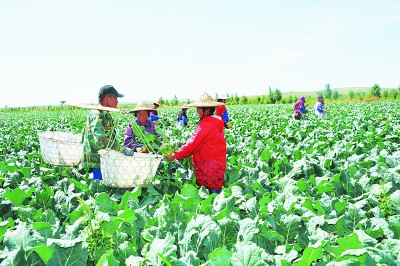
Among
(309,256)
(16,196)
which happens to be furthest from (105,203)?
(309,256)

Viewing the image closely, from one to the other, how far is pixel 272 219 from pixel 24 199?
2740mm

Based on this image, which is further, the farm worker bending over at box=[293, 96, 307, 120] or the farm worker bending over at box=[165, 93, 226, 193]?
the farm worker bending over at box=[293, 96, 307, 120]

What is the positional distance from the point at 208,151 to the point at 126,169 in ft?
4.13

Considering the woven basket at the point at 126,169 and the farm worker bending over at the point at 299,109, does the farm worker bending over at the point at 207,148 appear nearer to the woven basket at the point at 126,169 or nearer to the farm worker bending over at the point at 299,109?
the woven basket at the point at 126,169

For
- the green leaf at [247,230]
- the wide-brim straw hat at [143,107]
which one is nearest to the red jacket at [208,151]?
the wide-brim straw hat at [143,107]

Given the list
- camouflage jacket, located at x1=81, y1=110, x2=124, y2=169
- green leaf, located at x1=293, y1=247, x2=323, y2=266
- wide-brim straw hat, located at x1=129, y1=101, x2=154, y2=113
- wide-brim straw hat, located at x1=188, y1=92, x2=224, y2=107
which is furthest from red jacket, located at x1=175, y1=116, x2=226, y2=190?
green leaf, located at x1=293, y1=247, x2=323, y2=266

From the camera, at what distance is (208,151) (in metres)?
4.82

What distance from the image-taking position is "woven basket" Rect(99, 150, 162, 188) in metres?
4.02

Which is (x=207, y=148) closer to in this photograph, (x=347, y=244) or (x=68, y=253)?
(x=347, y=244)

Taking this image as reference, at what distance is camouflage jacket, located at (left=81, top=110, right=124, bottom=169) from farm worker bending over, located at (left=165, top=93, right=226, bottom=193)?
0.90m

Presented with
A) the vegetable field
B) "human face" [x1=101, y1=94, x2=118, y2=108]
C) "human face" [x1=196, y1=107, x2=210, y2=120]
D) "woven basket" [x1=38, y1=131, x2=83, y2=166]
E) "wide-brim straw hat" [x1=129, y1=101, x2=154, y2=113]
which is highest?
"human face" [x1=101, y1=94, x2=118, y2=108]

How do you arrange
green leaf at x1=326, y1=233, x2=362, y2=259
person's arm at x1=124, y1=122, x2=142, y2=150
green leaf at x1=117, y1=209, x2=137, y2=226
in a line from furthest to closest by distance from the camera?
person's arm at x1=124, y1=122, x2=142, y2=150 < green leaf at x1=117, y1=209, x2=137, y2=226 < green leaf at x1=326, y1=233, x2=362, y2=259

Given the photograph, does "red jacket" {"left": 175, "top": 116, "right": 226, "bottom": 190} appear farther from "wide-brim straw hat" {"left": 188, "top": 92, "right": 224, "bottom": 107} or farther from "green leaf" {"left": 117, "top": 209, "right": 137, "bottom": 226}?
"green leaf" {"left": 117, "top": 209, "right": 137, "bottom": 226}

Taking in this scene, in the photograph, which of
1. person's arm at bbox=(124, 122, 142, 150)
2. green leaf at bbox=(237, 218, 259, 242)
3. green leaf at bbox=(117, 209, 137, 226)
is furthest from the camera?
person's arm at bbox=(124, 122, 142, 150)
